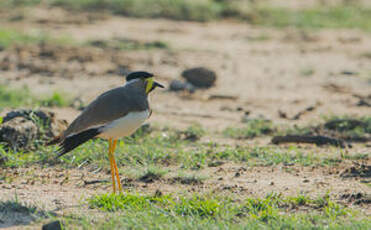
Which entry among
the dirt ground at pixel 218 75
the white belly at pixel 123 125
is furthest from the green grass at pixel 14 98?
the white belly at pixel 123 125

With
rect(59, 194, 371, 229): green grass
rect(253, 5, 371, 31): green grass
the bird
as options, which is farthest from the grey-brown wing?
rect(253, 5, 371, 31): green grass

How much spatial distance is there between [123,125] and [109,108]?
0.17 m

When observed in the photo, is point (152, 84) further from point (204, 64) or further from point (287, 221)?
point (204, 64)

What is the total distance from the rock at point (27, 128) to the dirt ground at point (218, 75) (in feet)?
1.57

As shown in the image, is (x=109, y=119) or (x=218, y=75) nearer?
(x=109, y=119)

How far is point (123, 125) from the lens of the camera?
486 cm

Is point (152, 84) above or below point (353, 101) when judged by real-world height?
above

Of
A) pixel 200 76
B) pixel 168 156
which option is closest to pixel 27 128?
pixel 168 156

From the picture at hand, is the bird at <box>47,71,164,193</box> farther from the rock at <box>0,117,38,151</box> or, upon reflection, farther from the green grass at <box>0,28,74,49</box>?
the green grass at <box>0,28,74,49</box>

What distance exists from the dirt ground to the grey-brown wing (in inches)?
21.9

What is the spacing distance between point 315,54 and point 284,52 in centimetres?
51

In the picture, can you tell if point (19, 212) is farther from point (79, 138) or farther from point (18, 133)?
point (18, 133)

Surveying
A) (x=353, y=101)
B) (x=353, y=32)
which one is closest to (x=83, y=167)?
(x=353, y=101)

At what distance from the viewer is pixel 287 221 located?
171 inches
